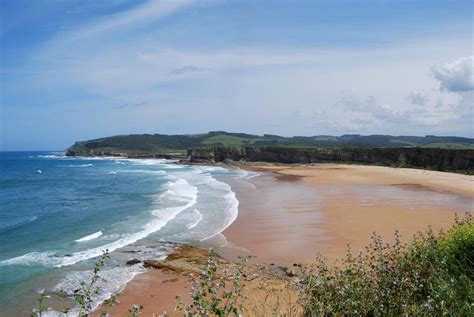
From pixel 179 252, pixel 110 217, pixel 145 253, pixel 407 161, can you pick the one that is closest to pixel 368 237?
pixel 179 252

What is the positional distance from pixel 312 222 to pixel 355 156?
60.8 m

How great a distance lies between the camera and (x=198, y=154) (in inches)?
3816

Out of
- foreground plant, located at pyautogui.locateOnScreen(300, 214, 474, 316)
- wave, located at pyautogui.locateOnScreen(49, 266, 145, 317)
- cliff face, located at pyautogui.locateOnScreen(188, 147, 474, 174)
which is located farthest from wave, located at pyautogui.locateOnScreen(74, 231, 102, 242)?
cliff face, located at pyautogui.locateOnScreen(188, 147, 474, 174)

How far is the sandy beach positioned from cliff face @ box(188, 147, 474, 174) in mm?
22117

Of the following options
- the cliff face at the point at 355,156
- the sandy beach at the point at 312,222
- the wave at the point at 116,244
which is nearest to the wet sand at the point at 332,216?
the sandy beach at the point at 312,222

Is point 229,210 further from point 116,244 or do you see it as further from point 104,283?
point 104,283

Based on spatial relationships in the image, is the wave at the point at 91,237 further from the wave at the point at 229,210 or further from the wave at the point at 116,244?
the wave at the point at 229,210

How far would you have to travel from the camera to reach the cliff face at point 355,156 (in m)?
58.8

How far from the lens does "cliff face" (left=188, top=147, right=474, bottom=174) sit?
5881cm

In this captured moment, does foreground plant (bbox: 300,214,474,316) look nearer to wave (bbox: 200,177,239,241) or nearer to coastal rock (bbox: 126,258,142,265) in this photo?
coastal rock (bbox: 126,258,142,265)

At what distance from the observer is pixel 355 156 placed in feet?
261

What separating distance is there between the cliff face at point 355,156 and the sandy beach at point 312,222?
22117mm

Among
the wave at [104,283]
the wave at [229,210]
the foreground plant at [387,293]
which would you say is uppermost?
the foreground plant at [387,293]

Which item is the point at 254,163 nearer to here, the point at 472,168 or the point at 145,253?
the point at 472,168
